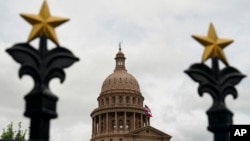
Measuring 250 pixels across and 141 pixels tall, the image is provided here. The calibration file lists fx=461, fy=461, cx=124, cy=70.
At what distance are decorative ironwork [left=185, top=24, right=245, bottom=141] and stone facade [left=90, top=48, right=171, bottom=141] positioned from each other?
9584cm

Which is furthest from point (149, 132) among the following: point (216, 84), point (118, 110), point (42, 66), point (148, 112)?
point (42, 66)

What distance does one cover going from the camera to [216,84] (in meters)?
14.4

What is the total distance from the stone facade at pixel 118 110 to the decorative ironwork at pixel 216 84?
95840 mm

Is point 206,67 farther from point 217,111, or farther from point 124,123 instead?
point 124,123

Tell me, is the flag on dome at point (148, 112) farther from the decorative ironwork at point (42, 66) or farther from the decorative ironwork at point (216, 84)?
the decorative ironwork at point (42, 66)

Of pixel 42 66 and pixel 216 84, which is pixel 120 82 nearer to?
pixel 216 84

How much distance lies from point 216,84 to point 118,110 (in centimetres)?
10108

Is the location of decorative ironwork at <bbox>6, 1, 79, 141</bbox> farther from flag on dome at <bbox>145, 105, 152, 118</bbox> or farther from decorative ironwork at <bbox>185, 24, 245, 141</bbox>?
flag on dome at <bbox>145, 105, 152, 118</bbox>

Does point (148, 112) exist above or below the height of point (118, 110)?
below

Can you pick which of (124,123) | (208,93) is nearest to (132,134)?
(124,123)

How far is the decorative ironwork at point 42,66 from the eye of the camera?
41.8 ft

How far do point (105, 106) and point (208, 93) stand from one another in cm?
10314

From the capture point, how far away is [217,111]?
14203 mm

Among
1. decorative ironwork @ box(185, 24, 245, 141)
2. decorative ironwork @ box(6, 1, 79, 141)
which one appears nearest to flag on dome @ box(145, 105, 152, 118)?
decorative ironwork @ box(185, 24, 245, 141)
